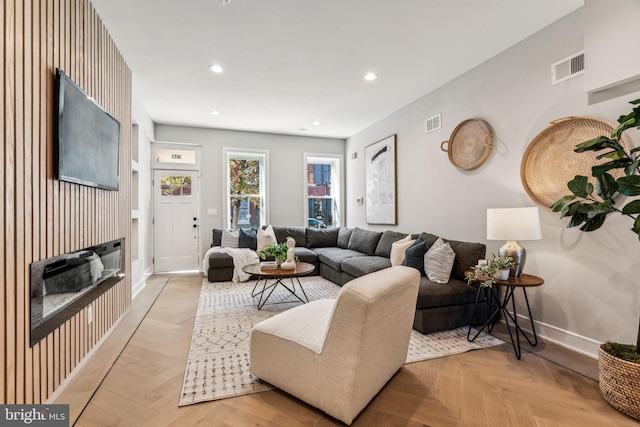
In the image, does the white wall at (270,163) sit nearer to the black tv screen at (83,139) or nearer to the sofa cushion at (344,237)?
the sofa cushion at (344,237)

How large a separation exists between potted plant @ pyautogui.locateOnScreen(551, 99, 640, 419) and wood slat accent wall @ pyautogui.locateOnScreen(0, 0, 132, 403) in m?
3.18

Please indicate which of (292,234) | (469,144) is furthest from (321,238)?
(469,144)

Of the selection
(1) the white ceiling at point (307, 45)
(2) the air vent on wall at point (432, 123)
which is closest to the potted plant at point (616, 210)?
(1) the white ceiling at point (307, 45)

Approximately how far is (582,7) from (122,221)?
4677mm

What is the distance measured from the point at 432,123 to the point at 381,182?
57.7 inches

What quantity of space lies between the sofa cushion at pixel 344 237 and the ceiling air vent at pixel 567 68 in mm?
3804

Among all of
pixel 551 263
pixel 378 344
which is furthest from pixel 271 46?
pixel 551 263

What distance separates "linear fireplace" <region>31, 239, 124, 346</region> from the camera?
171 cm

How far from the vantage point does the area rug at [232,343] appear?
2.02m

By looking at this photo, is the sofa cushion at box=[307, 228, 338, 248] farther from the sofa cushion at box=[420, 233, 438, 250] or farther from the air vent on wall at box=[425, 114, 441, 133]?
the air vent on wall at box=[425, 114, 441, 133]

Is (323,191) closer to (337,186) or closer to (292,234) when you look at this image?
(337,186)

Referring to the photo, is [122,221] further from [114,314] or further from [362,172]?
[362,172]

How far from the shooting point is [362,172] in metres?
6.16

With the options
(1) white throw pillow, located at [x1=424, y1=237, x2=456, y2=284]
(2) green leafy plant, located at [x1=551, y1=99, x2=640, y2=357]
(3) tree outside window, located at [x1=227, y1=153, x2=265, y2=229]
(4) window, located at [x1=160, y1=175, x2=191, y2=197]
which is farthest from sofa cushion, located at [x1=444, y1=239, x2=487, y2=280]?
(4) window, located at [x1=160, y1=175, x2=191, y2=197]
